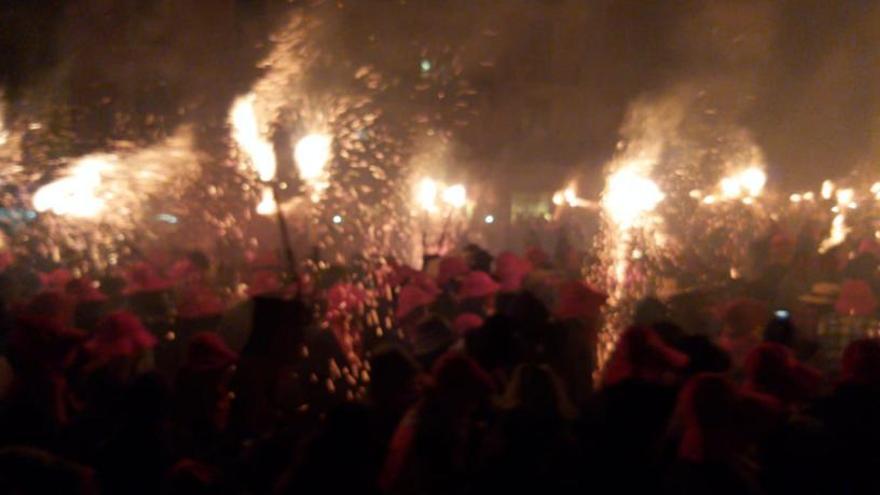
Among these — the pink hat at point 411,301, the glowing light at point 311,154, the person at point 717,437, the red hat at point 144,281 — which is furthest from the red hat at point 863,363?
the glowing light at point 311,154

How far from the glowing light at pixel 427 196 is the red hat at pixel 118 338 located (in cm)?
1233

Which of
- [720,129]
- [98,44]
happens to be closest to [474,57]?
[720,129]

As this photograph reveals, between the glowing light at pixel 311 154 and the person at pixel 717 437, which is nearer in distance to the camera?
the person at pixel 717 437

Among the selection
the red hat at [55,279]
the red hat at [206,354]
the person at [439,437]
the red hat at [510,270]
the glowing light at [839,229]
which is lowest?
the person at [439,437]

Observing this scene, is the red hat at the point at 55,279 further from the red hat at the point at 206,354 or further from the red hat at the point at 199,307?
the red hat at the point at 206,354

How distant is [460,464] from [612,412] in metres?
0.66

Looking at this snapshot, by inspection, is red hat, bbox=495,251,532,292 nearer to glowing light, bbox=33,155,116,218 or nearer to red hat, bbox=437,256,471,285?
red hat, bbox=437,256,471,285

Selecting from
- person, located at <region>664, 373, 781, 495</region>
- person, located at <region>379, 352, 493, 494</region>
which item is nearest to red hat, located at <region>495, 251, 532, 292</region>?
person, located at <region>379, 352, 493, 494</region>

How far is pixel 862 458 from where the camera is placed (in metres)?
3.11

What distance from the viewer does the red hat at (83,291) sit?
236 inches

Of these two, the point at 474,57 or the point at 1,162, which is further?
the point at 474,57

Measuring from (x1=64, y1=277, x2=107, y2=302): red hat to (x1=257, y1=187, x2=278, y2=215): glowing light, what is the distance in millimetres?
4313

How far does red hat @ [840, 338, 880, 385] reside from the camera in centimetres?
333

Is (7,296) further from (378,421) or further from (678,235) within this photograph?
(678,235)
